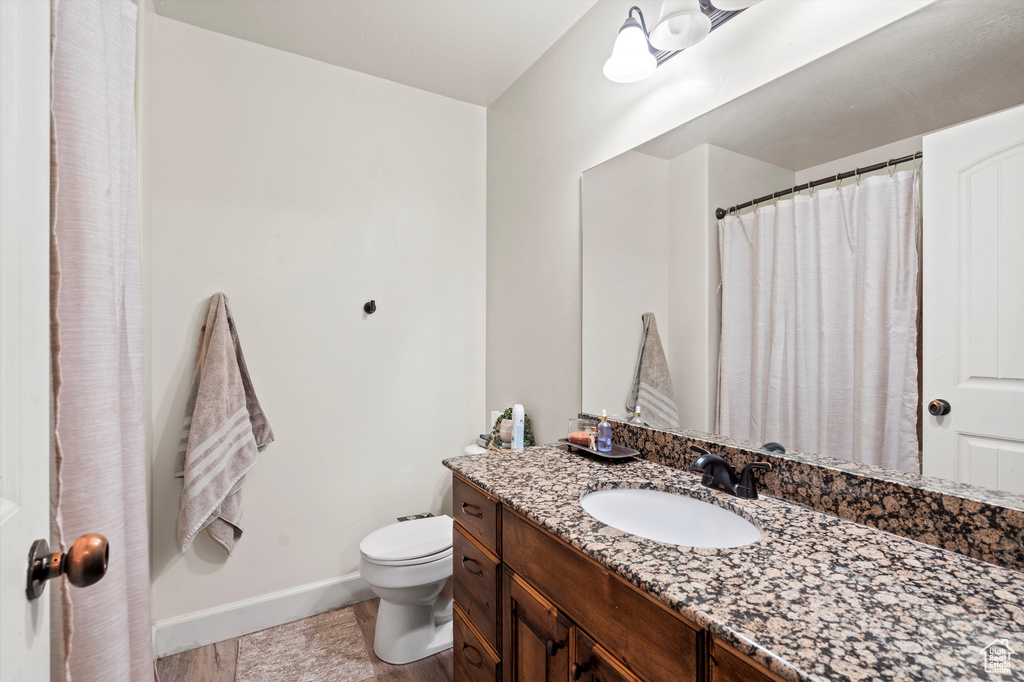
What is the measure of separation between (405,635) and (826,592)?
1693mm

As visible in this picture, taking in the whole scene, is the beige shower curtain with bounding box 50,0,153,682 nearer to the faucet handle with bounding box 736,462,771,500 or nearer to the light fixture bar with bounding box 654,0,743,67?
the faucet handle with bounding box 736,462,771,500

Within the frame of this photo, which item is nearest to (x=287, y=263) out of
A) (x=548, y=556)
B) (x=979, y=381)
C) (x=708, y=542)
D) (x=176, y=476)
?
(x=176, y=476)

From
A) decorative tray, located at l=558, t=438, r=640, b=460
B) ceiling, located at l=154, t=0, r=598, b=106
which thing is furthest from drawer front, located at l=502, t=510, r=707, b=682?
ceiling, located at l=154, t=0, r=598, b=106

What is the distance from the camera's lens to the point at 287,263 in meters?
2.18

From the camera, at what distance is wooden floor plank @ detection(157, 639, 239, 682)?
1797mm

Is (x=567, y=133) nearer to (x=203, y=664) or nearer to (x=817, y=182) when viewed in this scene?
(x=817, y=182)

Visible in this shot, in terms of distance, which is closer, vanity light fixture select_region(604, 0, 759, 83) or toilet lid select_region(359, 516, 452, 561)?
Answer: vanity light fixture select_region(604, 0, 759, 83)

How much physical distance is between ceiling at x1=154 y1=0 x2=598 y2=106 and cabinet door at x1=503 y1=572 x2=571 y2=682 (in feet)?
6.66

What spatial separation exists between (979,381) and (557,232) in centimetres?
148

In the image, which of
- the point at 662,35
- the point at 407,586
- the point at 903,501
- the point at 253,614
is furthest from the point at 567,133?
the point at 253,614

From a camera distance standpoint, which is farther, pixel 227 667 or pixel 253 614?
pixel 253 614

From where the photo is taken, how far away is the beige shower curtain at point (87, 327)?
0.74 m

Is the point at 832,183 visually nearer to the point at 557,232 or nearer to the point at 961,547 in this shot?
the point at 961,547

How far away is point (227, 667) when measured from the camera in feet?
6.08
